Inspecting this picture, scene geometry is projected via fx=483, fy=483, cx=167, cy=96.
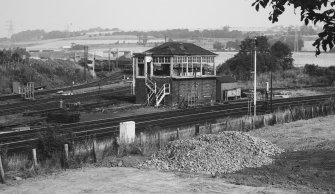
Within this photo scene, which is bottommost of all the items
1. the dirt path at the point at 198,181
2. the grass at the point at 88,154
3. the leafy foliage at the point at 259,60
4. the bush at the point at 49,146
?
the dirt path at the point at 198,181

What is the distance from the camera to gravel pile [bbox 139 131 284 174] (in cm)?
2066

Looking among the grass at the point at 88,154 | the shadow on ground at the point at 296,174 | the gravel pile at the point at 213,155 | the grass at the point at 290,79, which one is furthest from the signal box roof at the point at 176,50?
the shadow on ground at the point at 296,174

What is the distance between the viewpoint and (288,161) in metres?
22.1

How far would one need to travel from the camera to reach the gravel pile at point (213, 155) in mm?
20656

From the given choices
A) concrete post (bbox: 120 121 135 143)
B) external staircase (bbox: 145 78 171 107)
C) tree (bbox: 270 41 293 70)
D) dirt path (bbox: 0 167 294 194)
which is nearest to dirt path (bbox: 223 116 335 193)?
dirt path (bbox: 0 167 294 194)

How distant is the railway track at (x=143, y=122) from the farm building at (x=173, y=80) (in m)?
4.17

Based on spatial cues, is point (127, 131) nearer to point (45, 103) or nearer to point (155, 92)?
point (155, 92)

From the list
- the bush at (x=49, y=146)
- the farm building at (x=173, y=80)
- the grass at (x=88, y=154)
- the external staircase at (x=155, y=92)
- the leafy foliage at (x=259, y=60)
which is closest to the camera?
the grass at (x=88, y=154)

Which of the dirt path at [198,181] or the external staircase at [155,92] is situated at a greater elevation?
the external staircase at [155,92]

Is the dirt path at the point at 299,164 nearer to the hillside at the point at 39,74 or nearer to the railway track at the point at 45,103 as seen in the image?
the railway track at the point at 45,103

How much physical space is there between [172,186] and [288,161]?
6.94 metres

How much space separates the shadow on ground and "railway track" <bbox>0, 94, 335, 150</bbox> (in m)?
11.3

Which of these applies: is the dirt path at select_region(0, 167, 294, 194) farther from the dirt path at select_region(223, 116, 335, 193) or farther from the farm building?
the farm building

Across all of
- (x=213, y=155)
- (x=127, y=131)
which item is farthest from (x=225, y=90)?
(x=213, y=155)
